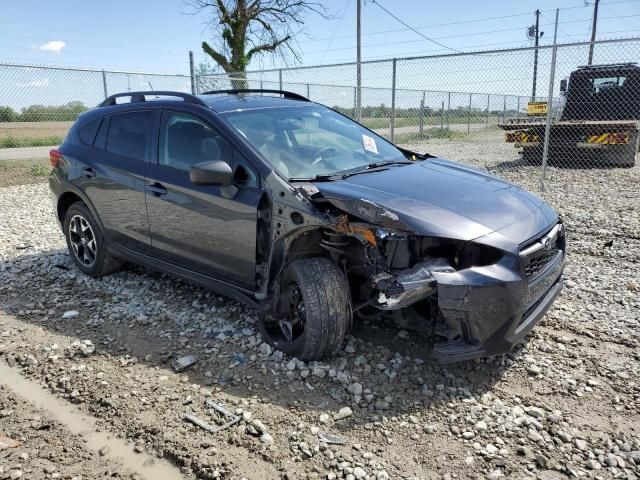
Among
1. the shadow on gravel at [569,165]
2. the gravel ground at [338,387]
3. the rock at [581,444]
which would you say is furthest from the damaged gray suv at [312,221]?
the shadow on gravel at [569,165]

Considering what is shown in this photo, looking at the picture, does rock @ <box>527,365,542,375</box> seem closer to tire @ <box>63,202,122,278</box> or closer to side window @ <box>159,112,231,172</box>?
side window @ <box>159,112,231,172</box>

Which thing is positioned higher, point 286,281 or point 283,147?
point 283,147

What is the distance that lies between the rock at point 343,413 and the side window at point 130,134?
8.78 feet

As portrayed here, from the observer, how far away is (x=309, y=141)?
157 inches

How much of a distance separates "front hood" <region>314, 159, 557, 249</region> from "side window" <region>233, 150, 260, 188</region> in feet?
1.44

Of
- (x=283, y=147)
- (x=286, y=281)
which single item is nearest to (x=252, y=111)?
(x=283, y=147)

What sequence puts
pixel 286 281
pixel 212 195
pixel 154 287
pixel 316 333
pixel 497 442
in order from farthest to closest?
1. pixel 154 287
2. pixel 212 195
3. pixel 286 281
4. pixel 316 333
5. pixel 497 442

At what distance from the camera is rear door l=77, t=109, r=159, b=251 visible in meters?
4.32

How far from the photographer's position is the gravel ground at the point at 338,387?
255cm

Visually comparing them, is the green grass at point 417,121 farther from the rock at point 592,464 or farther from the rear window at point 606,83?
the rock at point 592,464

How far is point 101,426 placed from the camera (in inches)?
113

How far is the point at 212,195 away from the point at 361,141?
140cm

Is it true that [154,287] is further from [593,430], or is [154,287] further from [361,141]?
[593,430]

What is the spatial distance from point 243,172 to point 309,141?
0.69m
